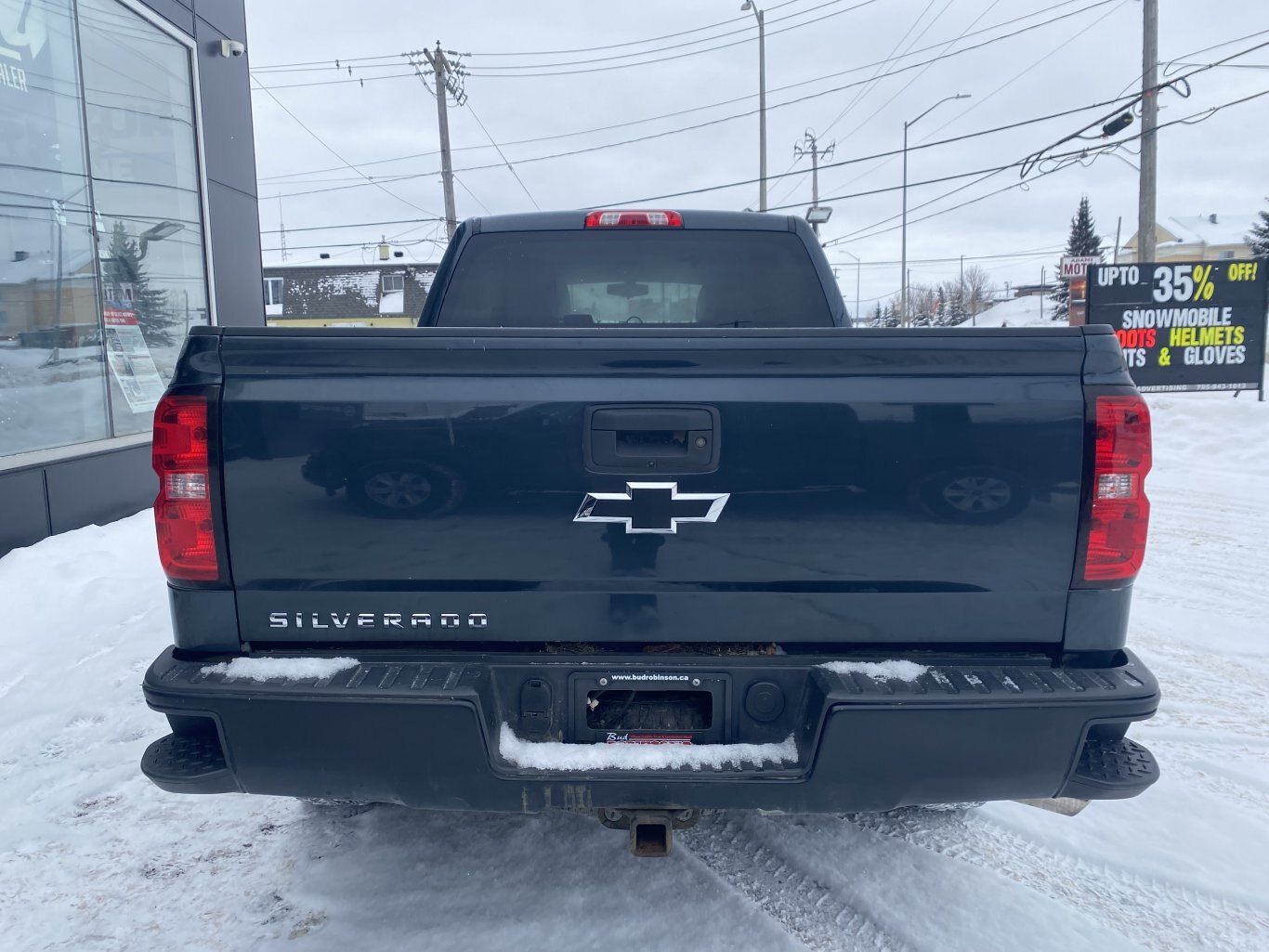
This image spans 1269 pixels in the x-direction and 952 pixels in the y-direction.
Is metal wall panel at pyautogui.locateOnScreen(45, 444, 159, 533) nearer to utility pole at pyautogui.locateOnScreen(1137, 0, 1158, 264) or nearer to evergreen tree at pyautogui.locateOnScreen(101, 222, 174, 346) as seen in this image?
evergreen tree at pyautogui.locateOnScreen(101, 222, 174, 346)

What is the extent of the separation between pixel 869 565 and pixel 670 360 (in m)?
0.71

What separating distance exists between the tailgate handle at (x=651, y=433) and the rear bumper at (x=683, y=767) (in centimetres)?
50

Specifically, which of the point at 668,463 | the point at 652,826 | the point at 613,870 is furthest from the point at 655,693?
the point at 613,870

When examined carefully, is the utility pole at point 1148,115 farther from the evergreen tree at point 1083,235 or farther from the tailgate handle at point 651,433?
the evergreen tree at point 1083,235

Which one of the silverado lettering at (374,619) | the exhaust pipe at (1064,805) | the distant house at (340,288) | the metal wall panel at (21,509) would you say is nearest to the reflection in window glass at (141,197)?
the metal wall panel at (21,509)

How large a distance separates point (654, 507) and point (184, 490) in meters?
1.17

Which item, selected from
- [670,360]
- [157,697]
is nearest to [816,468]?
[670,360]

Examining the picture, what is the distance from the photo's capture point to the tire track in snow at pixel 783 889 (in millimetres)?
2482

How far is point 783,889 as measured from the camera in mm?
2721

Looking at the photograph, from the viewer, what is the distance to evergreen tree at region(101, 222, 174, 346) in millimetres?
8375

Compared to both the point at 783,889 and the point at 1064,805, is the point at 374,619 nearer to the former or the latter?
the point at 783,889

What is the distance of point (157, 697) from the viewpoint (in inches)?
86.4

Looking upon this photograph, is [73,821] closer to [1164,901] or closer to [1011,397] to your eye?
[1011,397]

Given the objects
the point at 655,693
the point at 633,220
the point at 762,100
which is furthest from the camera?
the point at 762,100
